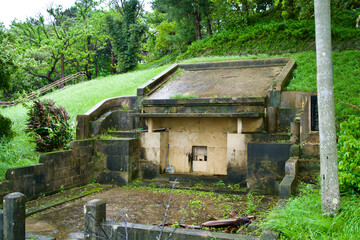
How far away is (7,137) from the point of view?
9148 millimetres

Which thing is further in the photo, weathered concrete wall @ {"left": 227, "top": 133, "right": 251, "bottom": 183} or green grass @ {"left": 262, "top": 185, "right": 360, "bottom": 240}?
weathered concrete wall @ {"left": 227, "top": 133, "right": 251, "bottom": 183}

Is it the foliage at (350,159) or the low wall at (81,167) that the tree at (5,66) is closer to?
the low wall at (81,167)

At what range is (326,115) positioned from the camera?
4.30 metres

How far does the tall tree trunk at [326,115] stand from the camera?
4277 mm

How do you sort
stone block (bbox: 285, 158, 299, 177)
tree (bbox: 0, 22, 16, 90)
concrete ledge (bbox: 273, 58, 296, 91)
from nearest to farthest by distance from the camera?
stone block (bbox: 285, 158, 299, 177) → tree (bbox: 0, 22, 16, 90) → concrete ledge (bbox: 273, 58, 296, 91)

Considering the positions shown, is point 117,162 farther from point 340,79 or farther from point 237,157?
point 340,79

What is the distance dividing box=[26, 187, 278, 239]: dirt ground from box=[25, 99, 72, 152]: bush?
2064 mm

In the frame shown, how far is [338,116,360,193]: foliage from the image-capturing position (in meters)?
4.94

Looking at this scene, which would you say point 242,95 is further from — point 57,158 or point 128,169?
point 57,158

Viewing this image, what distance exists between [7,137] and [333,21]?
18637mm

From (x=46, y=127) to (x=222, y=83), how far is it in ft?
21.4

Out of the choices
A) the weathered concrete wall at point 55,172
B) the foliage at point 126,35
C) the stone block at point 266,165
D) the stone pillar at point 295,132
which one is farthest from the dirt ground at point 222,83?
the foliage at point 126,35

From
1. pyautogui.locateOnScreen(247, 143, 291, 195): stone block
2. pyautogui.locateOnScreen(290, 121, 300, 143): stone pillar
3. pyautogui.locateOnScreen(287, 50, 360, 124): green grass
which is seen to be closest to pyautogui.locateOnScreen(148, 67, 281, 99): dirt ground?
pyautogui.locateOnScreen(287, 50, 360, 124): green grass

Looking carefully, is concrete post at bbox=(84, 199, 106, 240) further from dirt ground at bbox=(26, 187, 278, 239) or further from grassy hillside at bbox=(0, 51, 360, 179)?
grassy hillside at bbox=(0, 51, 360, 179)
